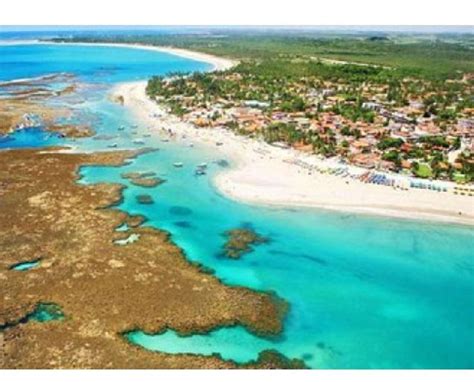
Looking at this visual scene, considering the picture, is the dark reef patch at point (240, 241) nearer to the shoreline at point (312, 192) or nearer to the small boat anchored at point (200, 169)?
the shoreline at point (312, 192)

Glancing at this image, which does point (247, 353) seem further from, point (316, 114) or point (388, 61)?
point (388, 61)

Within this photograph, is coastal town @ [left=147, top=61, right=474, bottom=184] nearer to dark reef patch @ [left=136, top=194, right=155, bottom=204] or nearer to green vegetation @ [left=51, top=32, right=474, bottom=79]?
green vegetation @ [left=51, top=32, right=474, bottom=79]

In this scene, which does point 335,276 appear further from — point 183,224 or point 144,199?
point 144,199

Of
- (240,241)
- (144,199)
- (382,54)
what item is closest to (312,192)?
(240,241)

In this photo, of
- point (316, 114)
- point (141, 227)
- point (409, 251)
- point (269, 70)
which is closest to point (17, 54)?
point (269, 70)

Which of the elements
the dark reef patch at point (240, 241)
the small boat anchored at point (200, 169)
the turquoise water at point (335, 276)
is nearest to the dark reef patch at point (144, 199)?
the turquoise water at point (335, 276)

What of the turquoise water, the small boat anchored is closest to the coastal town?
the small boat anchored
